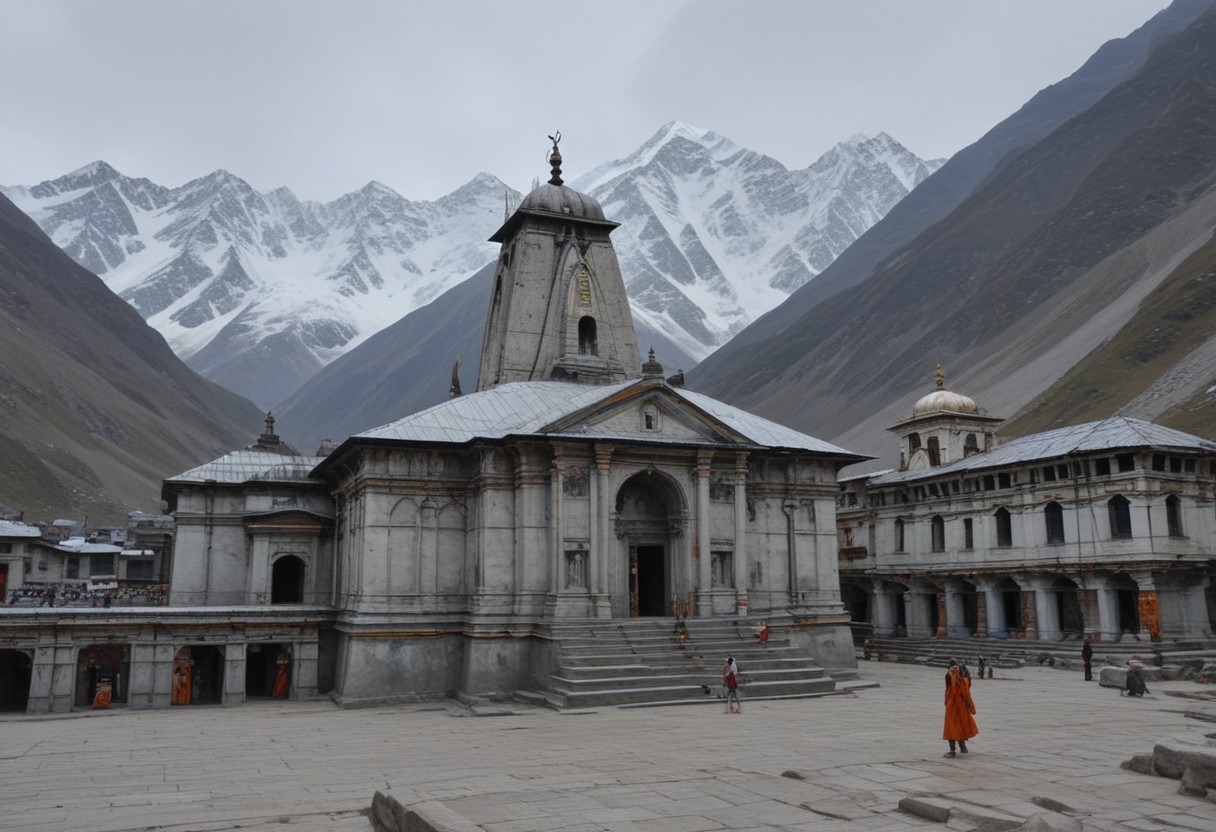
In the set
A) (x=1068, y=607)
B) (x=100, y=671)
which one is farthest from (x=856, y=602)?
(x=100, y=671)

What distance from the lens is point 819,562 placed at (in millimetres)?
37062

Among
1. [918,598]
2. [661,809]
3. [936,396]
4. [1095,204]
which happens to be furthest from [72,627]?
[1095,204]

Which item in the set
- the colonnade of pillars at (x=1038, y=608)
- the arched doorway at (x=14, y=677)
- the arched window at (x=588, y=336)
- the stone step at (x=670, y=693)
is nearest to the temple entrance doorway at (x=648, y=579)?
the stone step at (x=670, y=693)

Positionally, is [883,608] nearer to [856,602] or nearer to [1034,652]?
[856,602]

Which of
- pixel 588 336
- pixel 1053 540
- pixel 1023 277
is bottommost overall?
pixel 1053 540

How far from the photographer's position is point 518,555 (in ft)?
105

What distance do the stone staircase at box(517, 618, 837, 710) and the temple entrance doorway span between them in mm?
2834

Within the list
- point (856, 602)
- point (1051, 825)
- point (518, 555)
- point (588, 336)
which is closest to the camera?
point (1051, 825)

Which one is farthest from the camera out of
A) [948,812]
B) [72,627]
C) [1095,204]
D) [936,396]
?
[1095,204]

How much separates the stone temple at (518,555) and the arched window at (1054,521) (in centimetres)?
1083

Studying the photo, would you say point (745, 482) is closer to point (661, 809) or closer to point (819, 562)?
point (819, 562)

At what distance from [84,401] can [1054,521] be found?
104055mm

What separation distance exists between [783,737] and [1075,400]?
232 ft

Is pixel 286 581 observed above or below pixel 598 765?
above
